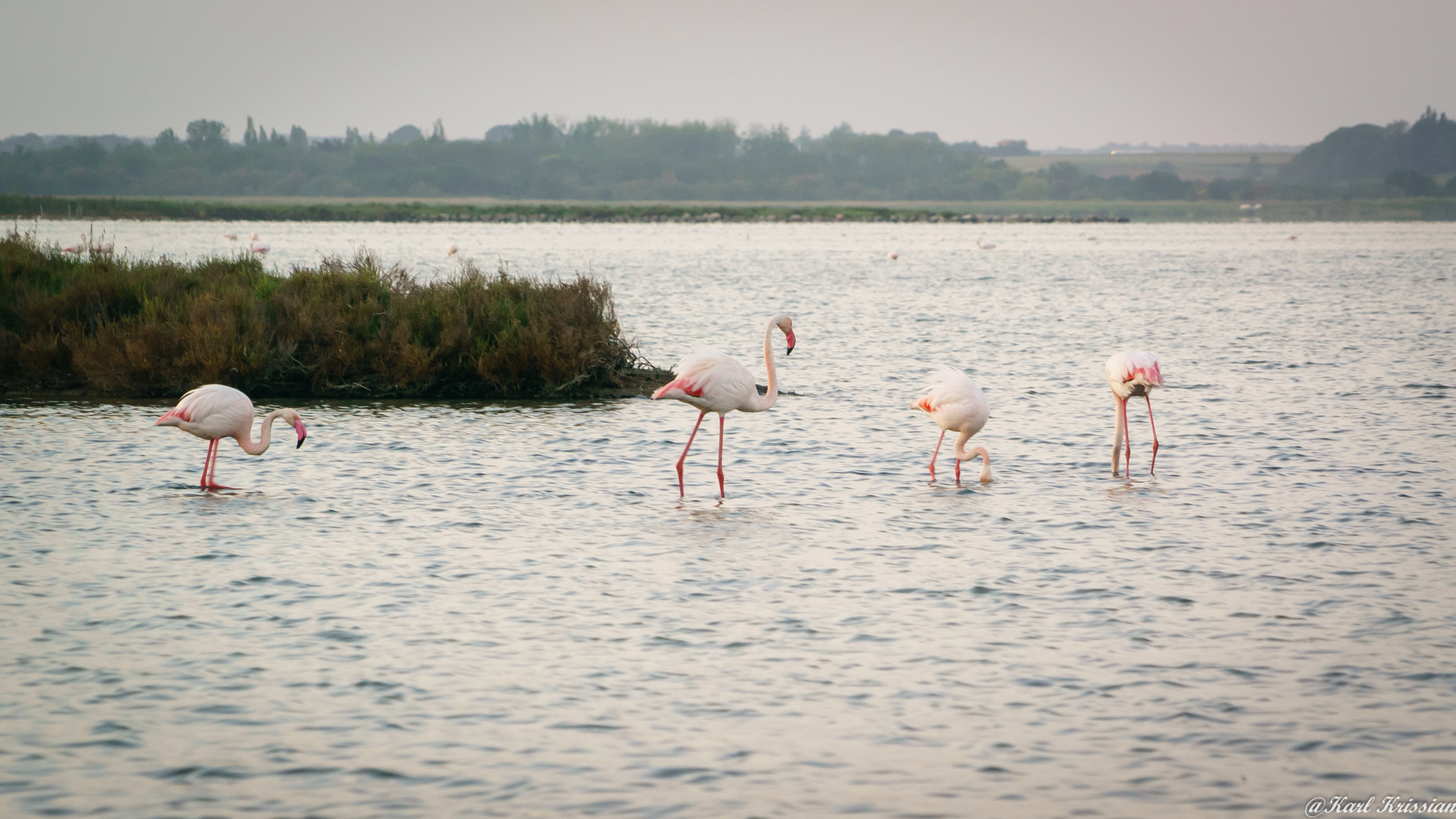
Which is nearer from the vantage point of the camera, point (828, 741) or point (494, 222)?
point (828, 741)

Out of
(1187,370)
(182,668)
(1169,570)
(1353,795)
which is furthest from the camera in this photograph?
(1187,370)

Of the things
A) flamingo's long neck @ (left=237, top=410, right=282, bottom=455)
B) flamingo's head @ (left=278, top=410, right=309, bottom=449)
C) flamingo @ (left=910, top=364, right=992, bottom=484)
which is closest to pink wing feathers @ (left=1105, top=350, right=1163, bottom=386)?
flamingo @ (left=910, top=364, right=992, bottom=484)

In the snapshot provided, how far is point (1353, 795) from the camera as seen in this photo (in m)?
5.83

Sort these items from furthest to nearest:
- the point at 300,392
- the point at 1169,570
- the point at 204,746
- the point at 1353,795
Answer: the point at 300,392, the point at 1169,570, the point at 204,746, the point at 1353,795

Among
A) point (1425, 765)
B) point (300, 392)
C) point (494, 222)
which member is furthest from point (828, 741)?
point (494, 222)

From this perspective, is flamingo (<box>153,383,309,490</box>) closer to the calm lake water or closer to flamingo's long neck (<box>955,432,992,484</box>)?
the calm lake water

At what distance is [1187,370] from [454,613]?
17977mm

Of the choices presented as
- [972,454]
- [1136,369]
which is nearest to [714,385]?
[972,454]

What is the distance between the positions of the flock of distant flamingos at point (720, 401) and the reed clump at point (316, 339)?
17.5ft

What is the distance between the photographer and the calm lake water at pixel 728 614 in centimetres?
602

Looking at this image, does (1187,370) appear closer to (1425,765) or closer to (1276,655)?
(1276,655)

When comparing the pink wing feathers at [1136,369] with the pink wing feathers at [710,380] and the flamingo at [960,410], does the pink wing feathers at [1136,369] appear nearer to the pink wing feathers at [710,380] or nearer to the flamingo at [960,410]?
the flamingo at [960,410]

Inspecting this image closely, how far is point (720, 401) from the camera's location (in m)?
12.7

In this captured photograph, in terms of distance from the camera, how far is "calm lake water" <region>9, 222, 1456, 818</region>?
237 inches
